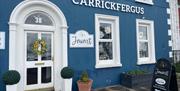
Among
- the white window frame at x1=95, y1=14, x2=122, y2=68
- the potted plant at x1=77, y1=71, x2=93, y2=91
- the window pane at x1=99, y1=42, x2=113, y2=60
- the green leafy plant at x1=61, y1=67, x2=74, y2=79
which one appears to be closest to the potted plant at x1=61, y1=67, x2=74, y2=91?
the green leafy plant at x1=61, y1=67, x2=74, y2=79

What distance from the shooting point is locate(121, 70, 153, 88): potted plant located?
24.4 feet

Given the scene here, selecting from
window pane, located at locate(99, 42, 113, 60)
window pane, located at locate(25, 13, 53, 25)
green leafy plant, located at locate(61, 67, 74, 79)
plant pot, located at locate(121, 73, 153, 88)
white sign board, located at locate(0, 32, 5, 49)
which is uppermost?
window pane, located at locate(25, 13, 53, 25)

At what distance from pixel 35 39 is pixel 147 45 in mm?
5126

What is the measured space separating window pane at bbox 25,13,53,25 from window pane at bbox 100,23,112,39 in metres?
2.06

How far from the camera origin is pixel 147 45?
30.5ft

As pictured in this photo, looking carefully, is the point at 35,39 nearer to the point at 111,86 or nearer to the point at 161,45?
the point at 111,86

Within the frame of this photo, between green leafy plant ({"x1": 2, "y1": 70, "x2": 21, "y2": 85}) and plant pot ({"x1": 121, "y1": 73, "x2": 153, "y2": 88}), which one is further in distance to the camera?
plant pot ({"x1": 121, "y1": 73, "x2": 153, "y2": 88})

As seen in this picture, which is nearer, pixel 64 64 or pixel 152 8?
pixel 64 64

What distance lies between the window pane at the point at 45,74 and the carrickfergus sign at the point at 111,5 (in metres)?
2.39

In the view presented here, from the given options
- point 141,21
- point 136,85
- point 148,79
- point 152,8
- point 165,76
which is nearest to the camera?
point 165,76

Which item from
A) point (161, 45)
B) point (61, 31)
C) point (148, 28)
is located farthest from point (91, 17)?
point (161, 45)

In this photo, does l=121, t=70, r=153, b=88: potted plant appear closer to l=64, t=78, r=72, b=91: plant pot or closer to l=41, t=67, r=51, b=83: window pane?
l=64, t=78, r=72, b=91: plant pot

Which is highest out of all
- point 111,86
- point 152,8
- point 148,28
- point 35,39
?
point 152,8

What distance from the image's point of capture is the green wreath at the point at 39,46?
6316 millimetres
